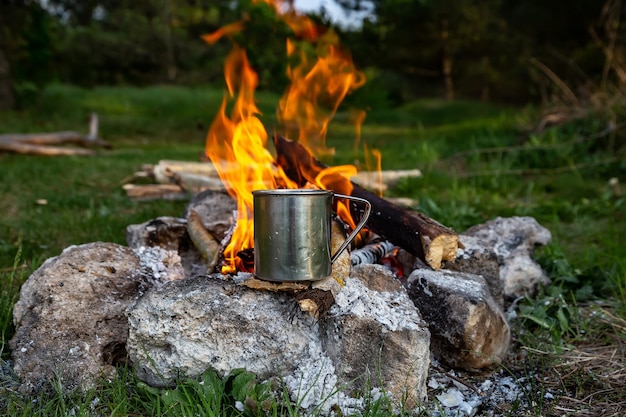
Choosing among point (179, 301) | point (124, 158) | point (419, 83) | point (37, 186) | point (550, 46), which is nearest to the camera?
point (179, 301)

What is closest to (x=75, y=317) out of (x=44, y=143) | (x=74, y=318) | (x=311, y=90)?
(x=74, y=318)

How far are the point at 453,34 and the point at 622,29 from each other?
8398mm

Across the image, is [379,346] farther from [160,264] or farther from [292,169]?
[292,169]

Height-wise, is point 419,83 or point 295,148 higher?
point 419,83

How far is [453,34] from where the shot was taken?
1892 centimetres

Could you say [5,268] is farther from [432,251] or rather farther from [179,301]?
[432,251]

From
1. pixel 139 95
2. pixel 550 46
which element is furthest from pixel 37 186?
pixel 139 95

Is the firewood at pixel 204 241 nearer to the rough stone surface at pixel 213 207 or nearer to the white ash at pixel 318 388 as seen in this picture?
the rough stone surface at pixel 213 207

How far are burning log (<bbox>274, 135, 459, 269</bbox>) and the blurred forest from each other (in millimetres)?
5809

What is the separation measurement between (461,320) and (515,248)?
1.08m

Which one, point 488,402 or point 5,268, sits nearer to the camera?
point 488,402

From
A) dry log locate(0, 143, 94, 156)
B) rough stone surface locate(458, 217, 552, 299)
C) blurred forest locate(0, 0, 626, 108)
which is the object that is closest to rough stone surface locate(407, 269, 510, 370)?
rough stone surface locate(458, 217, 552, 299)

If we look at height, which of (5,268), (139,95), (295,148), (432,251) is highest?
(139,95)

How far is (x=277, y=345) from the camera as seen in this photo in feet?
6.61
